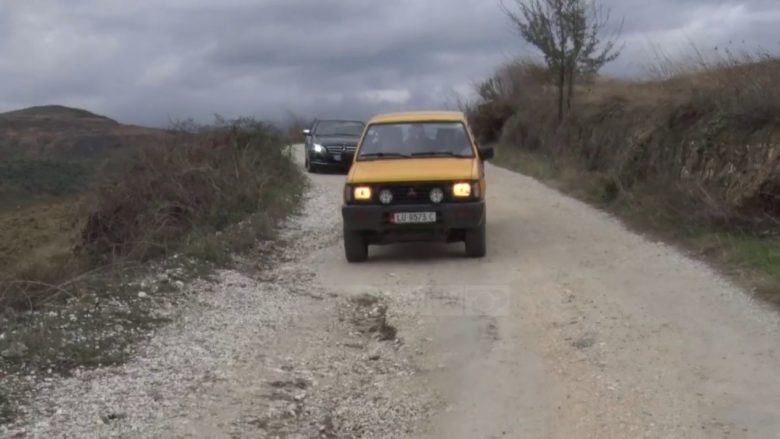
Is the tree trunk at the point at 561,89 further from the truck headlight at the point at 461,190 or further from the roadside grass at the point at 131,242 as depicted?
the truck headlight at the point at 461,190

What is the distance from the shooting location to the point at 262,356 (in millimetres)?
7430

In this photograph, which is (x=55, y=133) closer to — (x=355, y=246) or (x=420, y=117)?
(x=420, y=117)

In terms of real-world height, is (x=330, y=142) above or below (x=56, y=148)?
above

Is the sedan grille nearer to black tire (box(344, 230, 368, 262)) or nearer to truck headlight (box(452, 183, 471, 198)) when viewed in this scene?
black tire (box(344, 230, 368, 262))

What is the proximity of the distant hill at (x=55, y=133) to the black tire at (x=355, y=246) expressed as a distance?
18.3 meters

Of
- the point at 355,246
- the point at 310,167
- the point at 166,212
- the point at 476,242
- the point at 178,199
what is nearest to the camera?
the point at 476,242

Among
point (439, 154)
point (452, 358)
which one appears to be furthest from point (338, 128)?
point (452, 358)

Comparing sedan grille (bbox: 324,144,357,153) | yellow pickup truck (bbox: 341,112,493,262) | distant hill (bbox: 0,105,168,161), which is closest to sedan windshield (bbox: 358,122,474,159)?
yellow pickup truck (bbox: 341,112,493,262)

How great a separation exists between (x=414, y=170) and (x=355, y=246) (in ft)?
3.90

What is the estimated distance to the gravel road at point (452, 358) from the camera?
584cm

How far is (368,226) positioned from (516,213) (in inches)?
197

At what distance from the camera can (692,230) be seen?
1237 centimetres

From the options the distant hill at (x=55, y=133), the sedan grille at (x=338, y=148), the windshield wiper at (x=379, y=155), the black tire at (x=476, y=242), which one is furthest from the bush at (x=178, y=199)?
the distant hill at (x=55, y=133)

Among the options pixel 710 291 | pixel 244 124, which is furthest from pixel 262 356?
pixel 244 124
